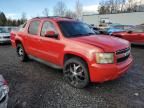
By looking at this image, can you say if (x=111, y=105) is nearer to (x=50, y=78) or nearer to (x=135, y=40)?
(x=50, y=78)

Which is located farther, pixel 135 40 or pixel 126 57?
pixel 135 40

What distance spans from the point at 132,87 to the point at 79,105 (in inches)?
70.0

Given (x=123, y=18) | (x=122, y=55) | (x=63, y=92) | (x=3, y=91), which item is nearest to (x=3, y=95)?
(x=3, y=91)

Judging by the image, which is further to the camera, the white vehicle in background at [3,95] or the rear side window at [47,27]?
the rear side window at [47,27]

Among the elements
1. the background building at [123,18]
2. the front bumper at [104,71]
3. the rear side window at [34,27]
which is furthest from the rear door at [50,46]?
the background building at [123,18]

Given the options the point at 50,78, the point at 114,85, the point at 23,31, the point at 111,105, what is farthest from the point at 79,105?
the point at 23,31

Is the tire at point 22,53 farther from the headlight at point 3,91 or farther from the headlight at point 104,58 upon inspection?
the headlight at point 3,91

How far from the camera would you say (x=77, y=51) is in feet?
16.0

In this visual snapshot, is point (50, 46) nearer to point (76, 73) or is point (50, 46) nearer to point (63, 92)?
point (76, 73)

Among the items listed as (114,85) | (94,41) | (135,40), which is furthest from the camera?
(135,40)

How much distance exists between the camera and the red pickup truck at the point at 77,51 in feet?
14.9

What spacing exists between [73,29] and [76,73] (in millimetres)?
1450

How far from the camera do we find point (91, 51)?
4562 mm

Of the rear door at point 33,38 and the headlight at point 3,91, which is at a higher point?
the rear door at point 33,38
